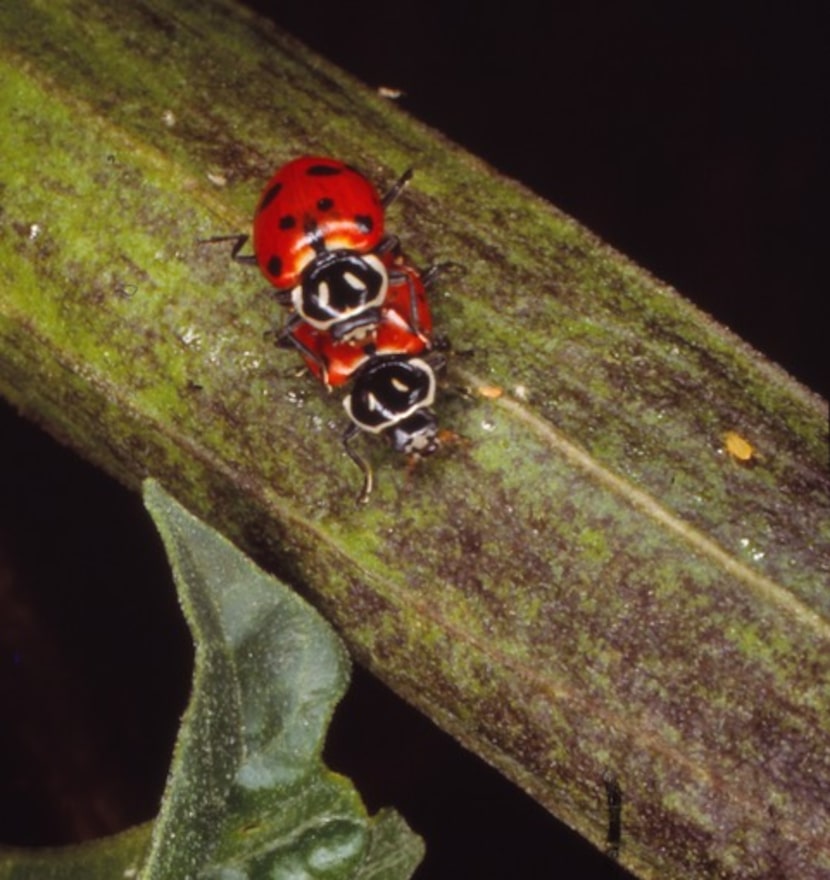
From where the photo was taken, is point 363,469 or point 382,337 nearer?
point 363,469

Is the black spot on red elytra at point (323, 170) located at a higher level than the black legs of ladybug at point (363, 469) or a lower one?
higher

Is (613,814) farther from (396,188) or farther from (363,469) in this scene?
(396,188)

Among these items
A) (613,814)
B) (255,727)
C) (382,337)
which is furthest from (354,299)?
(613,814)

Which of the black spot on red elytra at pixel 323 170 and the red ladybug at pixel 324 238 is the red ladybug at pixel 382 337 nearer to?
the red ladybug at pixel 324 238

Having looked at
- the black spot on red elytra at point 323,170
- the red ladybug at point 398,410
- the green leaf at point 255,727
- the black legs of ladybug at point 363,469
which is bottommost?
the green leaf at point 255,727

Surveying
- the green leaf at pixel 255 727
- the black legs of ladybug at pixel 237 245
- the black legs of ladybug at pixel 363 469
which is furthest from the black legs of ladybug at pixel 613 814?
the black legs of ladybug at pixel 237 245

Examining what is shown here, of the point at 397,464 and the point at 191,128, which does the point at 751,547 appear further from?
the point at 191,128

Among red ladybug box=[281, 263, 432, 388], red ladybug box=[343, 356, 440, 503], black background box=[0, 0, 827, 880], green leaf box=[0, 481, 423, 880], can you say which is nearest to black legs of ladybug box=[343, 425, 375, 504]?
red ladybug box=[343, 356, 440, 503]

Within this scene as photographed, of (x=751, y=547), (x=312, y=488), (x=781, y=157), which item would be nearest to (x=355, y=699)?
(x=312, y=488)
